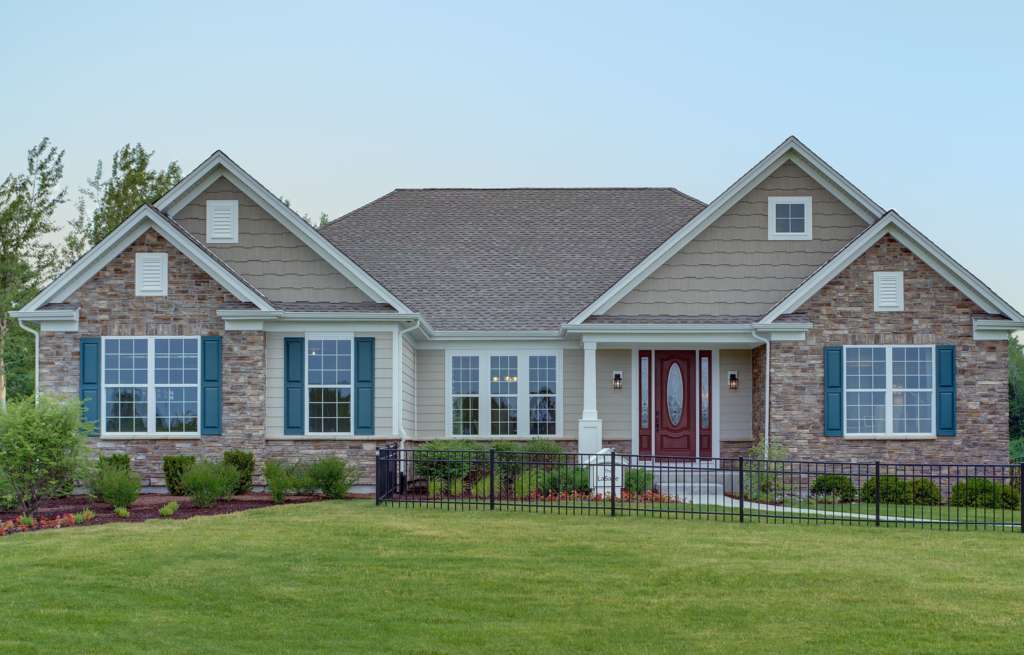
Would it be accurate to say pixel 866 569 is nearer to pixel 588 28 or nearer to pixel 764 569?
pixel 764 569

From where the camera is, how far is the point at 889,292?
21906 mm

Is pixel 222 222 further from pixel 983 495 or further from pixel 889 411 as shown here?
pixel 983 495

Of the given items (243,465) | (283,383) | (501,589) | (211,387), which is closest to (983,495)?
(501,589)

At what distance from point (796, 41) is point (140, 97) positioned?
1700 cm

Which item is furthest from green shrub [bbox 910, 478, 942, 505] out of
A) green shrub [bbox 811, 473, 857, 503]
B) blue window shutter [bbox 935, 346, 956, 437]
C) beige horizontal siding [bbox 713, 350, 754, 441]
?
beige horizontal siding [bbox 713, 350, 754, 441]

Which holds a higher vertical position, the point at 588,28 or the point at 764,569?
the point at 588,28

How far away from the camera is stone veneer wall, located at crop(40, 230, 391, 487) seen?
70.2 feet

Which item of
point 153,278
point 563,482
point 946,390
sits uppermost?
point 153,278

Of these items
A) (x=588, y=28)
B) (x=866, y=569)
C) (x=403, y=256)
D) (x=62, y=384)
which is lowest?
(x=866, y=569)

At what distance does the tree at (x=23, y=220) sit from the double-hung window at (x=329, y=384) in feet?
82.5

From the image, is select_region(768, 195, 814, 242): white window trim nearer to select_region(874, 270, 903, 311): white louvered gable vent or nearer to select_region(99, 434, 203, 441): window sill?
select_region(874, 270, 903, 311): white louvered gable vent

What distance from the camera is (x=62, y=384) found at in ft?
70.8

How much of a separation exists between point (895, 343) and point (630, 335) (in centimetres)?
494

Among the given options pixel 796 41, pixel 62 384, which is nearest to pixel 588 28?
pixel 796 41
